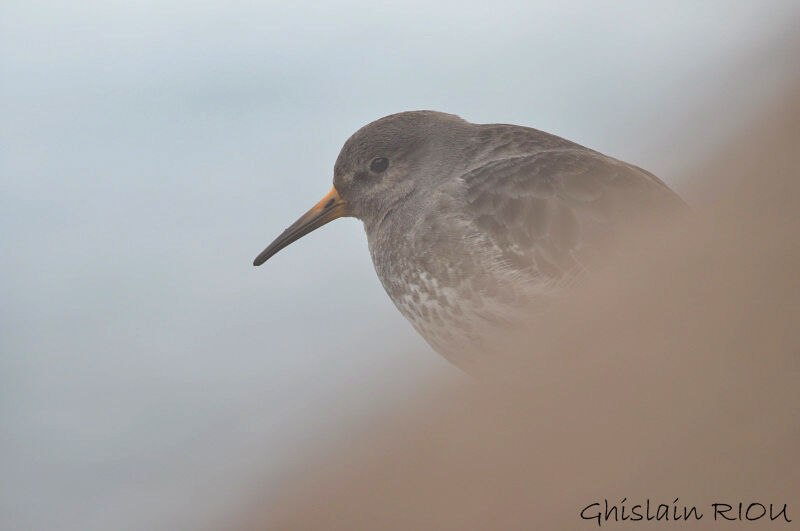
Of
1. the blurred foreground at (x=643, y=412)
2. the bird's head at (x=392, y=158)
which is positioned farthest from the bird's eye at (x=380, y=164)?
the blurred foreground at (x=643, y=412)

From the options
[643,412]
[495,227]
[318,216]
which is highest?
[318,216]

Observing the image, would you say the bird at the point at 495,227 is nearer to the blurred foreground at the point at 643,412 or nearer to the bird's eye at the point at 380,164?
the bird's eye at the point at 380,164

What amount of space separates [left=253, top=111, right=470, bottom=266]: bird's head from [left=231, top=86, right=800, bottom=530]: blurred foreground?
818 mm

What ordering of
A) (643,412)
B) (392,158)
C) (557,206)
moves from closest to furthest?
(643,412)
(557,206)
(392,158)

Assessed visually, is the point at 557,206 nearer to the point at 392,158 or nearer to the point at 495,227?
the point at 495,227

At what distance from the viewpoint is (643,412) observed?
2.15 feet

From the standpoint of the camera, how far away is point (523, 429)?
763mm

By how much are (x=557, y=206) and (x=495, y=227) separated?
0.41 feet

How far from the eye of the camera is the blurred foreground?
0.59 meters

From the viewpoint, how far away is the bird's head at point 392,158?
1.73m

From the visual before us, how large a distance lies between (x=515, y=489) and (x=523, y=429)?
0.08 meters

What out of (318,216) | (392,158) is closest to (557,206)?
(392,158)

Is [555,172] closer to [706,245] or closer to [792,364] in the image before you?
[706,245]

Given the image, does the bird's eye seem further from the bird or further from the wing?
the wing
